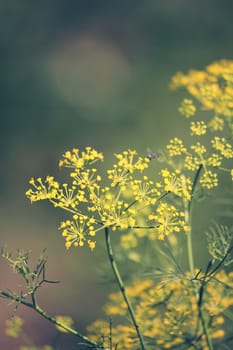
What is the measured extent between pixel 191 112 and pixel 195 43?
6.18 m

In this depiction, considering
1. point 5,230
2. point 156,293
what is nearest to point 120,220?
point 156,293

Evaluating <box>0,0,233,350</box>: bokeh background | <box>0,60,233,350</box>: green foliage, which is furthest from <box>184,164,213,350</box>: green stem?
<box>0,0,233,350</box>: bokeh background

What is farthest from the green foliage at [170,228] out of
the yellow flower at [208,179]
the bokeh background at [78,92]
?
the bokeh background at [78,92]

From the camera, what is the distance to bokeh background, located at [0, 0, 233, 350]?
6582 mm

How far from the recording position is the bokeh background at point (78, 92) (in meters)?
6.58

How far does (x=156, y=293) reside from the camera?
8.58 feet

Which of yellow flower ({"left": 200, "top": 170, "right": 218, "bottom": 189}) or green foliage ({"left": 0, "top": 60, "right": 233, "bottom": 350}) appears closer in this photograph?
green foliage ({"left": 0, "top": 60, "right": 233, "bottom": 350})

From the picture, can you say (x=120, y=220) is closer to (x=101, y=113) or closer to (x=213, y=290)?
(x=213, y=290)

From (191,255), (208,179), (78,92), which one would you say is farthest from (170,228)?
(78,92)

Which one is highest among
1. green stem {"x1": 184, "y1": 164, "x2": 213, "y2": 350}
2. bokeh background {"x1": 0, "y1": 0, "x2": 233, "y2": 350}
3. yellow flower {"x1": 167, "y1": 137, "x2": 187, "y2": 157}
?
bokeh background {"x1": 0, "y1": 0, "x2": 233, "y2": 350}

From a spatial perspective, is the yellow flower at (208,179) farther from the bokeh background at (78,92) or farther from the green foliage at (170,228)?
the bokeh background at (78,92)

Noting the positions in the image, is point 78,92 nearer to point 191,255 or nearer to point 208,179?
point 191,255

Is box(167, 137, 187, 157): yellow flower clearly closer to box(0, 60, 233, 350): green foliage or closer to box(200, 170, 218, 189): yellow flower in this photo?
box(0, 60, 233, 350): green foliage

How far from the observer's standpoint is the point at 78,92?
855cm
